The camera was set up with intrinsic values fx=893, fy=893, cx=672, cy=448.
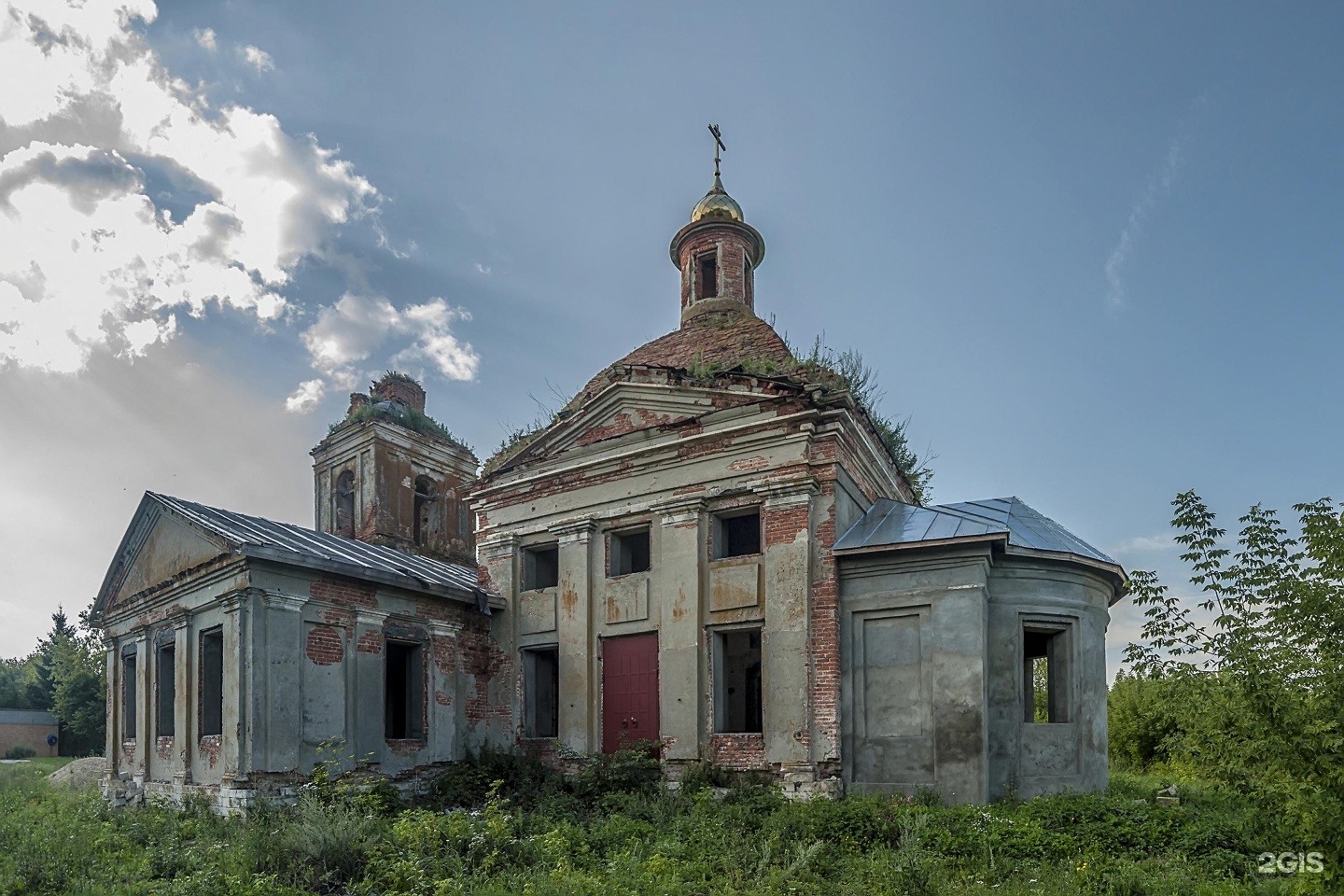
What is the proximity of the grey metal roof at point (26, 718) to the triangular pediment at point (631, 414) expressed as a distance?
37.7m

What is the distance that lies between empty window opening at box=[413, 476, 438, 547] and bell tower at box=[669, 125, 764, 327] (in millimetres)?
9592

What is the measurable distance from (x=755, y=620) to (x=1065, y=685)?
183 inches

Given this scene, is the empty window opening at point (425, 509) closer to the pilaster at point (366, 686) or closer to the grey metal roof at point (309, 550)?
the grey metal roof at point (309, 550)

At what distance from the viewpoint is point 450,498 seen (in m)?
25.7

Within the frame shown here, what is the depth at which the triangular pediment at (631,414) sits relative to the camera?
48.0 ft

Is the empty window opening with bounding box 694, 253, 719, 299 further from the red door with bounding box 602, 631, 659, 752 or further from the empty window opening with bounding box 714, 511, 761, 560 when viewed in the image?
the red door with bounding box 602, 631, 659, 752

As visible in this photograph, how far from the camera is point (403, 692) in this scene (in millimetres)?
15992

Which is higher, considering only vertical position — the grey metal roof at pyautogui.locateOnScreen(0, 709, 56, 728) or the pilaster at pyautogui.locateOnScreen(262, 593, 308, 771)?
the pilaster at pyautogui.locateOnScreen(262, 593, 308, 771)

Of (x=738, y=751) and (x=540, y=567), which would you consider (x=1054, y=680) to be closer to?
(x=738, y=751)

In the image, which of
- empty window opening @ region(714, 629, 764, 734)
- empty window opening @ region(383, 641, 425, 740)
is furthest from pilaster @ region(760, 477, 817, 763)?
empty window opening @ region(383, 641, 425, 740)

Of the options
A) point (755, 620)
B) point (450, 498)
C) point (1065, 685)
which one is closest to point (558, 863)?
point (755, 620)

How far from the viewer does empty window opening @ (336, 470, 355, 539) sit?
80.0 feet

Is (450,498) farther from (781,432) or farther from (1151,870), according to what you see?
(1151,870)

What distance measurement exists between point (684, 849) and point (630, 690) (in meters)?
4.65
